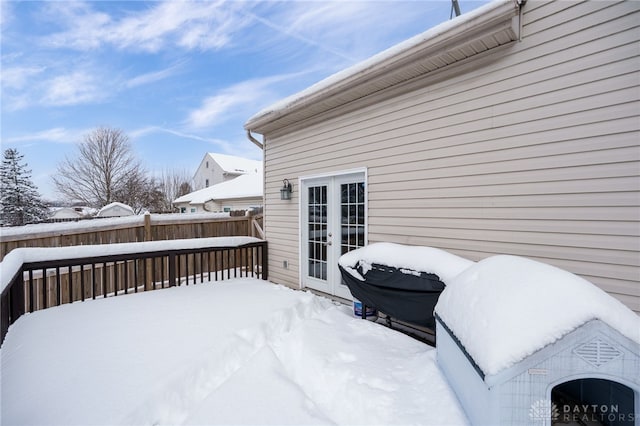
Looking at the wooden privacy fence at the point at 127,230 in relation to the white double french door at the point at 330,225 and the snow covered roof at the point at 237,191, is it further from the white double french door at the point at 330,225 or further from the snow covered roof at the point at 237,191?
the snow covered roof at the point at 237,191

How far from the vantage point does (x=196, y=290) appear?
429 cm

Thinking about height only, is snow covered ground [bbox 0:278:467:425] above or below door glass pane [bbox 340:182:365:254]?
below

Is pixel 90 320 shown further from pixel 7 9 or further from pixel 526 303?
pixel 7 9

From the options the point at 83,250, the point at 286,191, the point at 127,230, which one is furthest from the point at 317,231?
the point at 127,230

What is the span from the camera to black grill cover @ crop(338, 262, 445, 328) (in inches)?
105

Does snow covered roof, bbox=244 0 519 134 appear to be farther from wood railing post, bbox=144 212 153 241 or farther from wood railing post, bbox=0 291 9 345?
wood railing post, bbox=0 291 9 345

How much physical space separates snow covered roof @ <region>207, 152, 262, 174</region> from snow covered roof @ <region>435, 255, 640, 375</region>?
20435mm

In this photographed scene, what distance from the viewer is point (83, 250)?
3875 millimetres

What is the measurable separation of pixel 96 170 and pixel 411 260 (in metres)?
19.4

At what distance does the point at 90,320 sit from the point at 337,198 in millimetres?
3290

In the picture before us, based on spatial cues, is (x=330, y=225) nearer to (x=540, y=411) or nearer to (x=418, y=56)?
(x=418, y=56)

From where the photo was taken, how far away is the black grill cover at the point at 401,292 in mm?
2660

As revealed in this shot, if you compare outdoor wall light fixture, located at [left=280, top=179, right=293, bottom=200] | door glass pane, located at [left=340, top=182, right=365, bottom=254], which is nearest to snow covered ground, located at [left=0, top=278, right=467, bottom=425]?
door glass pane, located at [left=340, top=182, right=365, bottom=254]

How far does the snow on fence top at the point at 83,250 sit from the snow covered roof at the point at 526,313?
10.2 ft
